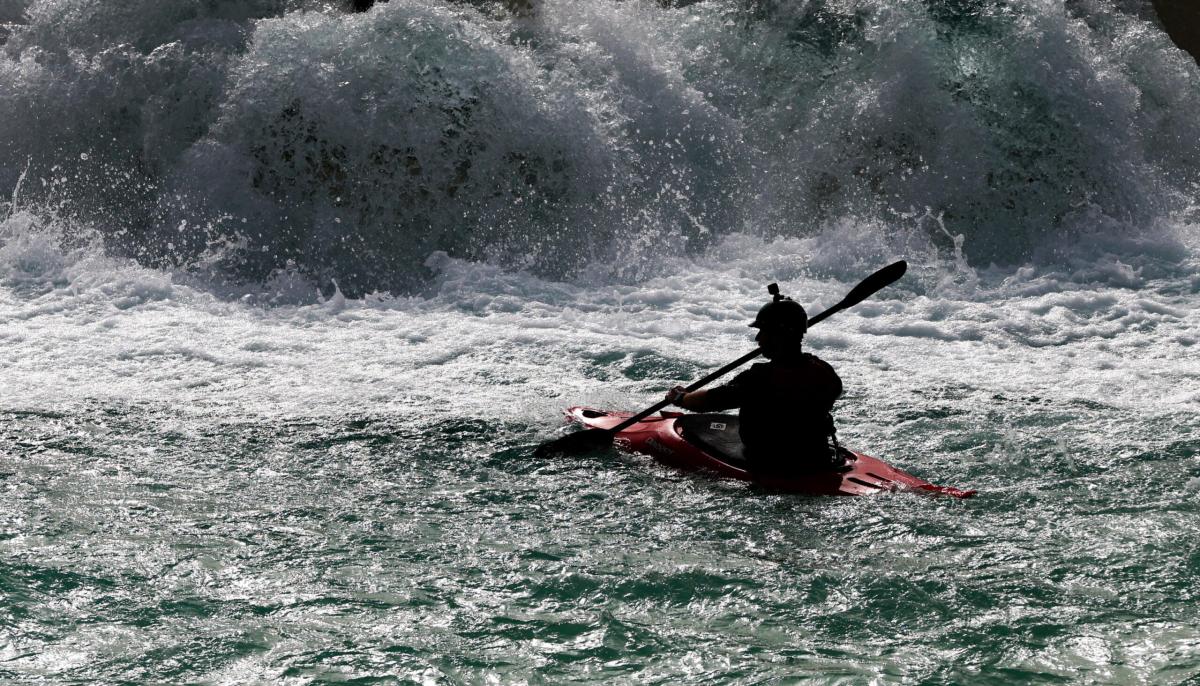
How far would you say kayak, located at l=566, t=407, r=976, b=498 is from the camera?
16.9 ft

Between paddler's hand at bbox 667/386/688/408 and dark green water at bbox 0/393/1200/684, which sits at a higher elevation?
paddler's hand at bbox 667/386/688/408

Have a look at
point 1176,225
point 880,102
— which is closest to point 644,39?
point 880,102

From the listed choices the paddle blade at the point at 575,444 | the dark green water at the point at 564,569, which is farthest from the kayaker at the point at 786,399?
the paddle blade at the point at 575,444

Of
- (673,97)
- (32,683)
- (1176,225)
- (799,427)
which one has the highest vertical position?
(673,97)

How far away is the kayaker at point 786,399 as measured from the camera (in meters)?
5.12

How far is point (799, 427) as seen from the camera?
518cm

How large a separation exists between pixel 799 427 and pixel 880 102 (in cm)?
691

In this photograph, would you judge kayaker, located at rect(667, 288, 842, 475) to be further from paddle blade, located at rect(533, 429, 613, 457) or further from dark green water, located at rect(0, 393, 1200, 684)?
paddle blade, located at rect(533, 429, 613, 457)

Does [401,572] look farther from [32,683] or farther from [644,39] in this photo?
[644,39]

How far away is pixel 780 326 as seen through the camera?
5141mm

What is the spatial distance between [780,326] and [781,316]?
0.14 ft

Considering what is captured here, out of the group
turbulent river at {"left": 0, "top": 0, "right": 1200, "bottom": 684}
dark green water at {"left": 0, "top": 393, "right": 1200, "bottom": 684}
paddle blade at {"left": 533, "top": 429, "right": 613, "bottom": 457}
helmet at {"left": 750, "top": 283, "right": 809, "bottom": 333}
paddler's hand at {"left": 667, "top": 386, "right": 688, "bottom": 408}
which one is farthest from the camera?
paddle blade at {"left": 533, "top": 429, "right": 613, "bottom": 457}

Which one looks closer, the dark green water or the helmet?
the dark green water

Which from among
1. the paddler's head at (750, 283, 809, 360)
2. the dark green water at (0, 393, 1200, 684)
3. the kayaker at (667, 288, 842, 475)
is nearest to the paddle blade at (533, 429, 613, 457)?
the dark green water at (0, 393, 1200, 684)
